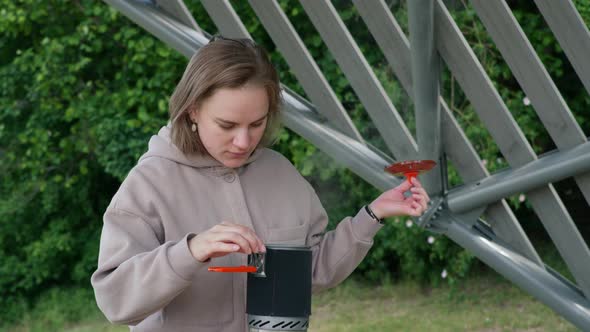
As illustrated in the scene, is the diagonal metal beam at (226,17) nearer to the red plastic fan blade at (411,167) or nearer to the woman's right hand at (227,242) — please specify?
the red plastic fan blade at (411,167)

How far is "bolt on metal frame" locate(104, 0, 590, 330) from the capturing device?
8.66 feet

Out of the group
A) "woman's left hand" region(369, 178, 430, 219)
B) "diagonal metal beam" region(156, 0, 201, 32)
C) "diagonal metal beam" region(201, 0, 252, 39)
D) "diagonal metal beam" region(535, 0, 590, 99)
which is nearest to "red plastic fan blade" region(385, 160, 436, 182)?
"woman's left hand" region(369, 178, 430, 219)

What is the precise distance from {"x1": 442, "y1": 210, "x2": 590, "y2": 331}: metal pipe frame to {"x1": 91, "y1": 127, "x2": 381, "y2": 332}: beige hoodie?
4.01 ft

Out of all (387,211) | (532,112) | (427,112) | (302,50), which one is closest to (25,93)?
(532,112)

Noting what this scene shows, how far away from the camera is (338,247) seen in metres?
1.88

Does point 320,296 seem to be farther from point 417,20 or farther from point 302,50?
point 417,20

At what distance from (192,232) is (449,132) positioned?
152 centimetres

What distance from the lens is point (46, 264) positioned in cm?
731

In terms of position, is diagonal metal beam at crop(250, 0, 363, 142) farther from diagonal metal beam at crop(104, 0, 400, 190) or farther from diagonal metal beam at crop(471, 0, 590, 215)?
diagonal metal beam at crop(471, 0, 590, 215)

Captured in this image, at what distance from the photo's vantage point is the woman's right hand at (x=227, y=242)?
1436 millimetres

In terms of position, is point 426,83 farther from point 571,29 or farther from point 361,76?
point 571,29

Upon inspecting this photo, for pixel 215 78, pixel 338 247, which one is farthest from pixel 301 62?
pixel 215 78

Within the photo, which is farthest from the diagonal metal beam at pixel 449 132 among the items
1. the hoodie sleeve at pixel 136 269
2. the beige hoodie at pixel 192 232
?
the hoodie sleeve at pixel 136 269

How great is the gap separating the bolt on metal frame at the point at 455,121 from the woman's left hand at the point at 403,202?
847mm
